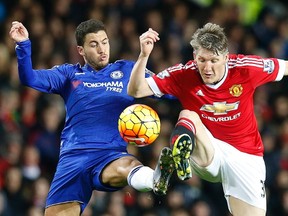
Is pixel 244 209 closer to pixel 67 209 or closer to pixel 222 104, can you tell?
pixel 222 104

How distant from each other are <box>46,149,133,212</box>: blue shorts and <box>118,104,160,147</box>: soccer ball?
0.40 meters

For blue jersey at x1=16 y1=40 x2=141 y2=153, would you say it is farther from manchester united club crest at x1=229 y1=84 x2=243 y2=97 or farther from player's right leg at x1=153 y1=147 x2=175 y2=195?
manchester united club crest at x1=229 y1=84 x2=243 y2=97

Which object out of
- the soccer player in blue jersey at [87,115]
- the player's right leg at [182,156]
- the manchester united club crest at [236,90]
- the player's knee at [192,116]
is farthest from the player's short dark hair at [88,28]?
the player's right leg at [182,156]

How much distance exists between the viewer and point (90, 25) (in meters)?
8.98

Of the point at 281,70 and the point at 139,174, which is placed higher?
the point at 281,70

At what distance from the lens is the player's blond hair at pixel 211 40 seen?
8.30m

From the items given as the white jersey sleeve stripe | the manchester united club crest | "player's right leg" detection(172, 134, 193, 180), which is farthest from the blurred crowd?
"player's right leg" detection(172, 134, 193, 180)

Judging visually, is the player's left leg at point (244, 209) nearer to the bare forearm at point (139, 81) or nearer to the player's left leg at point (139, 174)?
the player's left leg at point (139, 174)

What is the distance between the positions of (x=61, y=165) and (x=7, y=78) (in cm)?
433

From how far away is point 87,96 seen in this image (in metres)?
8.89

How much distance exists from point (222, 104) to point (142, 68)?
877 millimetres

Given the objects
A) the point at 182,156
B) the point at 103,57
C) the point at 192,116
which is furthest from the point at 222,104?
the point at 103,57

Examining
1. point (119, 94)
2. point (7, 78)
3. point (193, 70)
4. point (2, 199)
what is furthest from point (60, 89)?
point (7, 78)

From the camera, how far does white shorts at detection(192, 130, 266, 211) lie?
8.62 metres
